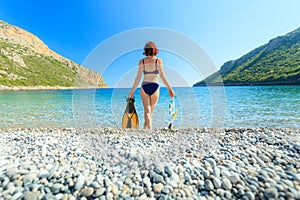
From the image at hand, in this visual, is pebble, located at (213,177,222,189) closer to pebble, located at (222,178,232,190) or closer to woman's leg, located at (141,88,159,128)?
pebble, located at (222,178,232,190)

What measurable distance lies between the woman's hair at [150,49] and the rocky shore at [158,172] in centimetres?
288

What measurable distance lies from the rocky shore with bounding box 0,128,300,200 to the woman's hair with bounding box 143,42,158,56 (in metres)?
2.88

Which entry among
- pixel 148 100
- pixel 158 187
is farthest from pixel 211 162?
pixel 148 100

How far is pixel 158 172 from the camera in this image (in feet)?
10.0

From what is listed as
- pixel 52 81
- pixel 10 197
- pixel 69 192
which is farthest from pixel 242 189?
pixel 52 81

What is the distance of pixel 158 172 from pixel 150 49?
3.78 m

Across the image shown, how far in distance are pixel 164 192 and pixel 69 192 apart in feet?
4.51

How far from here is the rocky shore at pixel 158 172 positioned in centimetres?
261

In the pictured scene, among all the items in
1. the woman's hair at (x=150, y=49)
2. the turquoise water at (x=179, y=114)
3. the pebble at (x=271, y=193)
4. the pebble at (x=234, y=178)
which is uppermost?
the woman's hair at (x=150, y=49)

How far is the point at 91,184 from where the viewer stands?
276 centimetres

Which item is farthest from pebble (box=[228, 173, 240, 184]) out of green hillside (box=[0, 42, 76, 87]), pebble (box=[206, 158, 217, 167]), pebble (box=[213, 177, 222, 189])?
green hillside (box=[0, 42, 76, 87])

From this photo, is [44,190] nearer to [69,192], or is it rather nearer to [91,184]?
[69,192]

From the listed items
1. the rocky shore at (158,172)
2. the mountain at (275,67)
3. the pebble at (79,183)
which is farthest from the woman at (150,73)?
the mountain at (275,67)

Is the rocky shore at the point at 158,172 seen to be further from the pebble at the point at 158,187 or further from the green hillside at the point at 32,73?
the green hillside at the point at 32,73
